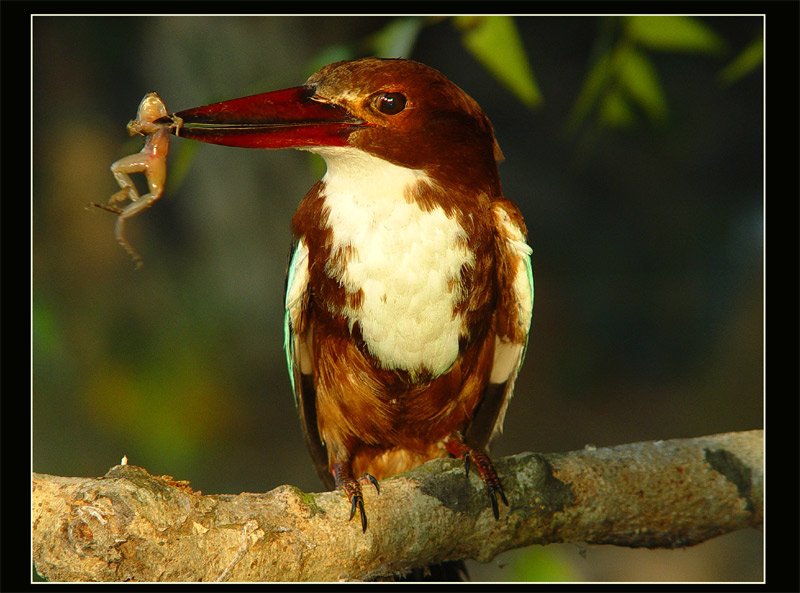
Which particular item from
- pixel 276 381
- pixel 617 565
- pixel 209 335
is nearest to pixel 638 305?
pixel 617 565

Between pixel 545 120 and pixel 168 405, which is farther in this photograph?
pixel 545 120

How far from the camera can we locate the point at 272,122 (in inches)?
75.7

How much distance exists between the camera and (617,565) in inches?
167

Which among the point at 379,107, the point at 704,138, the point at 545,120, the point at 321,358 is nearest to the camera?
the point at 379,107

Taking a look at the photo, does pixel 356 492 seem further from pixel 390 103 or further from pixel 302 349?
pixel 390 103

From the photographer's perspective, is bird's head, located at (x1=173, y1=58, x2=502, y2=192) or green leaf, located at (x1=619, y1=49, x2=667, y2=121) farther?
green leaf, located at (x1=619, y1=49, x2=667, y2=121)

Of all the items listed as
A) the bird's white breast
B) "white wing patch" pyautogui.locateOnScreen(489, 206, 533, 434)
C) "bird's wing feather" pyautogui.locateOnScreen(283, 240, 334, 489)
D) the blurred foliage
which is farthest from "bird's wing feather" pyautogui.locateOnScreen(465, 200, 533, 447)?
"bird's wing feather" pyautogui.locateOnScreen(283, 240, 334, 489)

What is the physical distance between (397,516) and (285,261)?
2.39m

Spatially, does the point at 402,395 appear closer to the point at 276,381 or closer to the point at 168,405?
the point at 168,405

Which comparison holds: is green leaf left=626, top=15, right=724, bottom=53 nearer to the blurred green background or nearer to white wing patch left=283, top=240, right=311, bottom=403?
white wing patch left=283, top=240, right=311, bottom=403

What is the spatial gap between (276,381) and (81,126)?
1599mm

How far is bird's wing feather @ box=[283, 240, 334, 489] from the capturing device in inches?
86.7

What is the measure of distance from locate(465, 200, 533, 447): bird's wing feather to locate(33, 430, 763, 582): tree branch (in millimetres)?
216

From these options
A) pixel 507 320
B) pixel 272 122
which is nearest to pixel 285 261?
pixel 507 320
